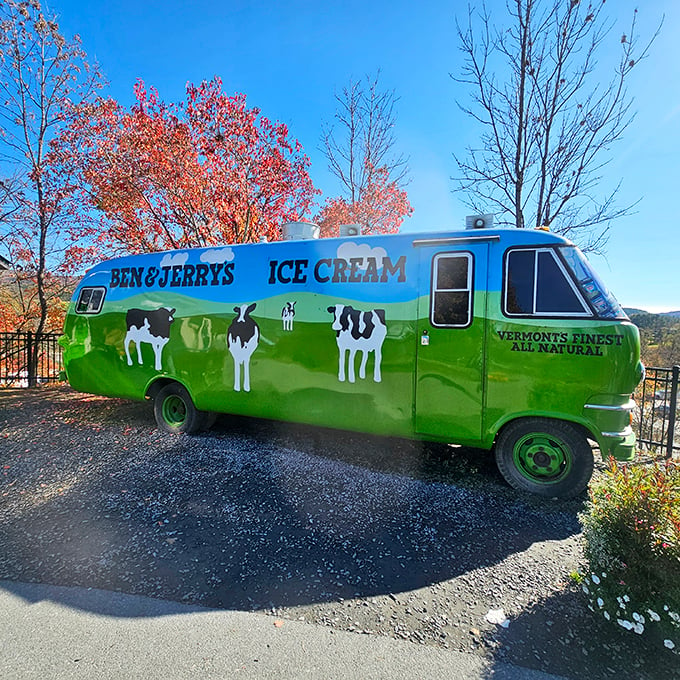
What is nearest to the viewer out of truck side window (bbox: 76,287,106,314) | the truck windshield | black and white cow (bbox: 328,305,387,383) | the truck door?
the truck windshield

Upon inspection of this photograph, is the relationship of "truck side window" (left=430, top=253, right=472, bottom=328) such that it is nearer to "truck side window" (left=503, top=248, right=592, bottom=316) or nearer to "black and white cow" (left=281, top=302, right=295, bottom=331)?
"truck side window" (left=503, top=248, right=592, bottom=316)

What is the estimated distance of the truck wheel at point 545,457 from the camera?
3648 millimetres

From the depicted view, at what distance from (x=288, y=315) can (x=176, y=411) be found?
2.58 m

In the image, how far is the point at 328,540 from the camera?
298 centimetres

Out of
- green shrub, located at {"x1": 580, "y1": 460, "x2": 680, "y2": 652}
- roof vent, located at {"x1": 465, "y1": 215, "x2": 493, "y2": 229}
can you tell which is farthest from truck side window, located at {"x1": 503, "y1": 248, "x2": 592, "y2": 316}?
green shrub, located at {"x1": 580, "y1": 460, "x2": 680, "y2": 652}

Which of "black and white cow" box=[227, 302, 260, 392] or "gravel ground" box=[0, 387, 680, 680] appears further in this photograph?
"black and white cow" box=[227, 302, 260, 392]

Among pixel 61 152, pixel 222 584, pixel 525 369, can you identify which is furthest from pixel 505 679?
pixel 61 152

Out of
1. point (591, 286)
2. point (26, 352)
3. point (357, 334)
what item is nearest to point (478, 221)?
point (591, 286)

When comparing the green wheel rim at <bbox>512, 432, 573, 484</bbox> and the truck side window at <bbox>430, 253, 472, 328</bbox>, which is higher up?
the truck side window at <bbox>430, 253, 472, 328</bbox>

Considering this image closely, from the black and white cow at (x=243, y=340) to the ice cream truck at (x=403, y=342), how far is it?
0.02m

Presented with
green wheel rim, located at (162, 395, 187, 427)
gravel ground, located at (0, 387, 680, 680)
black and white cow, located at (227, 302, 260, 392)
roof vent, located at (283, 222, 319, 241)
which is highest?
roof vent, located at (283, 222, 319, 241)

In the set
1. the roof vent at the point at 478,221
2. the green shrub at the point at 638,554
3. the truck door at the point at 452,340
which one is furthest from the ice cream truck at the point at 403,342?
the green shrub at the point at 638,554

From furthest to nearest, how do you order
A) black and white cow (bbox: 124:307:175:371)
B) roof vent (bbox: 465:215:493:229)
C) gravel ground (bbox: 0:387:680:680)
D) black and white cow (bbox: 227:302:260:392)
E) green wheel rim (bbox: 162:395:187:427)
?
green wheel rim (bbox: 162:395:187:427), black and white cow (bbox: 124:307:175:371), black and white cow (bbox: 227:302:260:392), roof vent (bbox: 465:215:493:229), gravel ground (bbox: 0:387:680:680)

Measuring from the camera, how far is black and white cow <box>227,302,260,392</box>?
16.2 feet
